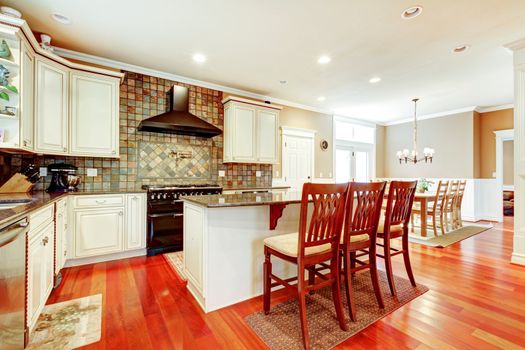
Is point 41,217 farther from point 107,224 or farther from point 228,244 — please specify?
point 228,244

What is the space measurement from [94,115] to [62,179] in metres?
0.88

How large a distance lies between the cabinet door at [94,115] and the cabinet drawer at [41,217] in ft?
3.83

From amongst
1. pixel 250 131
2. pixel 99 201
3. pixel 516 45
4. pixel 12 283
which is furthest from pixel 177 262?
pixel 516 45

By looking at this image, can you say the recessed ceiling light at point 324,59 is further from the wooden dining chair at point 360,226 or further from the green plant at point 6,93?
the green plant at point 6,93

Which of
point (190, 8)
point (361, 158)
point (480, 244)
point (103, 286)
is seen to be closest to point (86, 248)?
point (103, 286)

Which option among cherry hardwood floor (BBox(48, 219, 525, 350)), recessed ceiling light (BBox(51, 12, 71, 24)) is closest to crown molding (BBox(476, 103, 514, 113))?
cherry hardwood floor (BBox(48, 219, 525, 350))

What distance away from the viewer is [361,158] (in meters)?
7.21

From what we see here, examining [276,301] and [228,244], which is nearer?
[228,244]

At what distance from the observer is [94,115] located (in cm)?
310

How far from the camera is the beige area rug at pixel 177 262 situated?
2.67m

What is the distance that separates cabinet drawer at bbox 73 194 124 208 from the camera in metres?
2.82

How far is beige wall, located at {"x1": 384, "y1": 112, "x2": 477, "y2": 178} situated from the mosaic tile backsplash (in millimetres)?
5227

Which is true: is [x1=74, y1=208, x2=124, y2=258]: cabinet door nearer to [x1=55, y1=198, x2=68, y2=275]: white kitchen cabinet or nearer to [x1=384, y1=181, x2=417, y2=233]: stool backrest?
[x1=55, y1=198, x2=68, y2=275]: white kitchen cabinet

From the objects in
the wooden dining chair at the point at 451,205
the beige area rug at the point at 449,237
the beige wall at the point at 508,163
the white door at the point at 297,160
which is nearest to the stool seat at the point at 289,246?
the beige area rug at the point at 449,237
